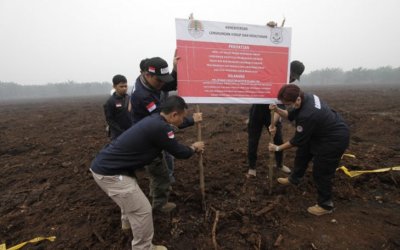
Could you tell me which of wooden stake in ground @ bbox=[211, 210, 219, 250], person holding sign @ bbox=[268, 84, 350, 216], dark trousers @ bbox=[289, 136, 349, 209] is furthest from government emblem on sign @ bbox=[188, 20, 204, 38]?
wooden stake in ground @ bbox=[211, 210, 219, 250]

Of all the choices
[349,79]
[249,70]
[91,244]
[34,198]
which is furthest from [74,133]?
[349,79]

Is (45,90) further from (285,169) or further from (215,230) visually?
(215,230)

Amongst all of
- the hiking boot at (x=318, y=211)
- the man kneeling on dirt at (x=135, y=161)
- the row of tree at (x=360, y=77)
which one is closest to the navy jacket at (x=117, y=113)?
the man kneeling on dirt at (x=135, y=161)

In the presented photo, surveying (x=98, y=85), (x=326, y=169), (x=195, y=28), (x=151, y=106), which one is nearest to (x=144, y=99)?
(x=151, y=106)

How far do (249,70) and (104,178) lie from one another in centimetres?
243

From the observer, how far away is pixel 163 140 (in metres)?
2.50

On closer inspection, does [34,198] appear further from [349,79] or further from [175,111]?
[349,79]

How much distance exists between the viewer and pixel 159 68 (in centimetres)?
291

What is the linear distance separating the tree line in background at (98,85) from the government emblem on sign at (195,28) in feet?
290

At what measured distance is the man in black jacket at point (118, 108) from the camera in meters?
4.30

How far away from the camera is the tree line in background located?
269ft

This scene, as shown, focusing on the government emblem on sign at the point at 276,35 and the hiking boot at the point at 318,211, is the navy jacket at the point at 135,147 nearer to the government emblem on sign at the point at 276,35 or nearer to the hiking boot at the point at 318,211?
the government emblem on sign at the point at 276,35

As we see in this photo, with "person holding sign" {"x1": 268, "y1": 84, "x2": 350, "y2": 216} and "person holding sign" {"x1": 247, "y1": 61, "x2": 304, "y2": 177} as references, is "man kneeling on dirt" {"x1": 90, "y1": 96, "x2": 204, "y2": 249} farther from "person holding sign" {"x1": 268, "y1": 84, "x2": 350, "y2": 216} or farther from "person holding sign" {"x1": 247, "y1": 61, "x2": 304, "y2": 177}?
"person holding sign" {"x1": 247, "y1": 61, "x2": 304, "y2": 177}

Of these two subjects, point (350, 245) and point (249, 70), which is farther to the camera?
point (249, 70)
